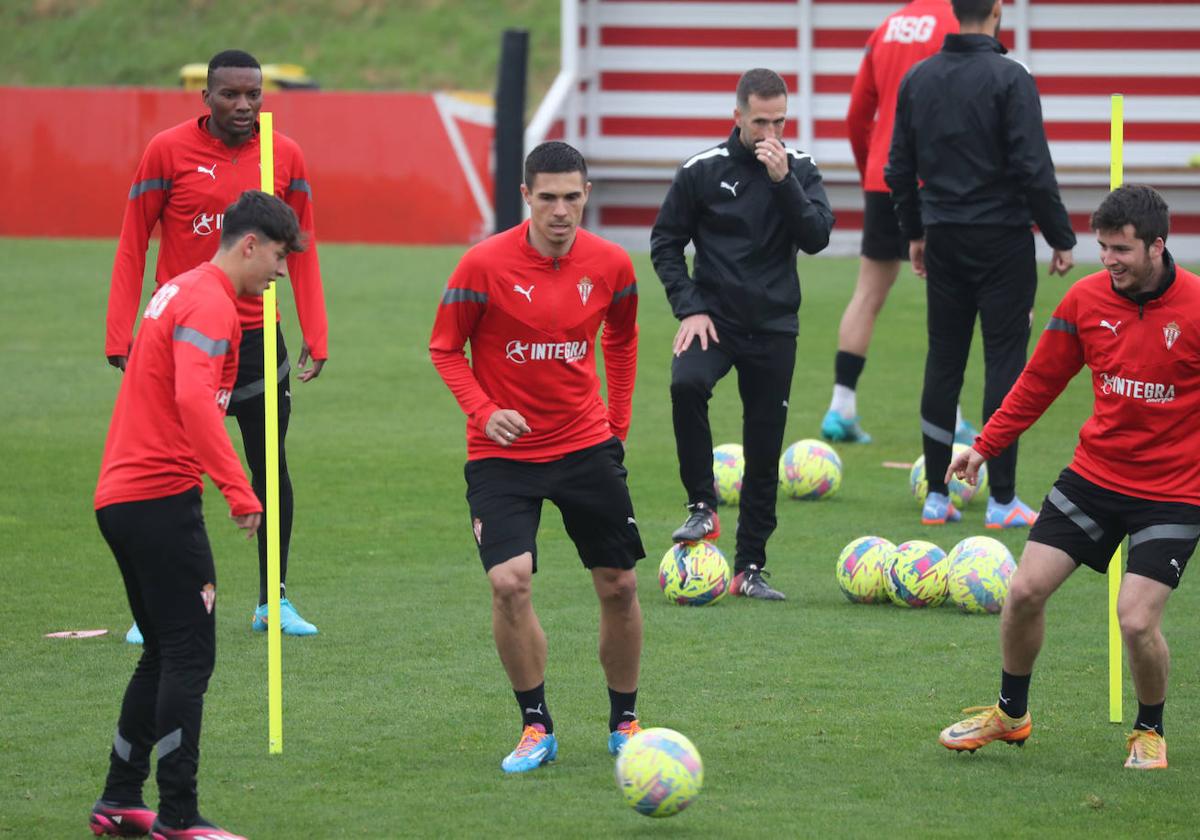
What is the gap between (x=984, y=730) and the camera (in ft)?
21.0

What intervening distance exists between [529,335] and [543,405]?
0.25 meters

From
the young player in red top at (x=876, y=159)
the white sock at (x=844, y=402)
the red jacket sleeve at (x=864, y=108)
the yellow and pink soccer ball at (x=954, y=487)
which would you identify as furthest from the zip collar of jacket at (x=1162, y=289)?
the white sock at (x=844, y=402)

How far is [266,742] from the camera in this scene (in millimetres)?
6605

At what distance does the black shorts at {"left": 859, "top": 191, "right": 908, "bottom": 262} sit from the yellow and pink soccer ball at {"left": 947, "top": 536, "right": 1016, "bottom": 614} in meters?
4.18

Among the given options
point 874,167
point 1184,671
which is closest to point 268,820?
point 1184,671

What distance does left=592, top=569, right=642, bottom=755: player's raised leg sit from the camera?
6.48 meters

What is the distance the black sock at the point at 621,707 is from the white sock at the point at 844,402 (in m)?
6.45

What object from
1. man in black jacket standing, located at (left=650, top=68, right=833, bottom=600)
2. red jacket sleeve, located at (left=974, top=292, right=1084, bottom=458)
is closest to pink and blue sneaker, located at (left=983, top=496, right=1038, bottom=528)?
man in black jacket standing, located at (left=650, top=68, right=833, bottom=600)

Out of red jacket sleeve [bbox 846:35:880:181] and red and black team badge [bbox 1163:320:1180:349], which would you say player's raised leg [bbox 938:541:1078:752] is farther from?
red jacket sleeve [bbox 846:35:880:181]

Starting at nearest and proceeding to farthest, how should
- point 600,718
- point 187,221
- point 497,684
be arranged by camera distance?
point 600,718 → point 497,684 → point 187,221

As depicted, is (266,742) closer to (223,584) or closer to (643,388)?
(223,584)

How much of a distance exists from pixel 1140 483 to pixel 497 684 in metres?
2.59

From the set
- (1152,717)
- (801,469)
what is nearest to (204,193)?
(1152,717)

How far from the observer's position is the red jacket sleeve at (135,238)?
25.7 ft
